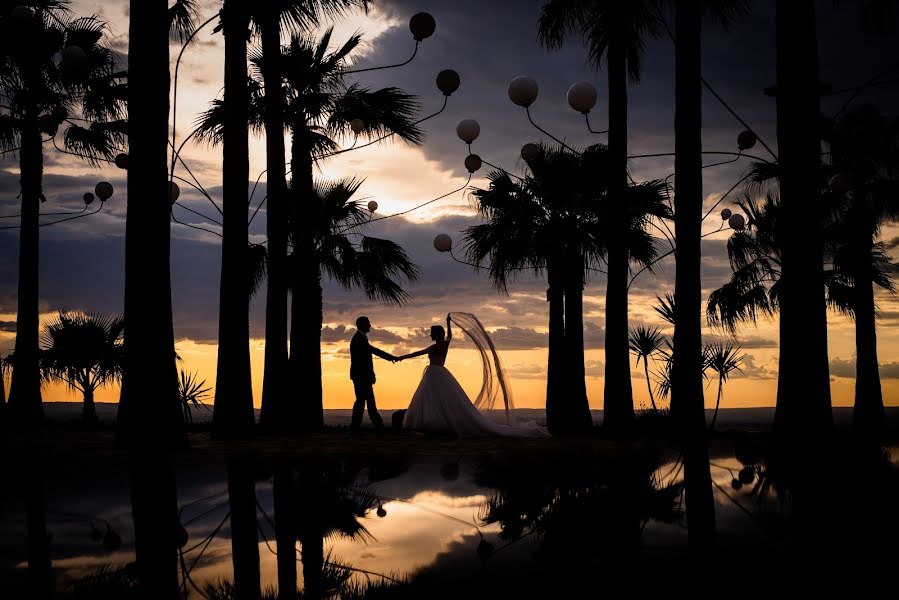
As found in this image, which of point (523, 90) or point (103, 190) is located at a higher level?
point (523, 90)

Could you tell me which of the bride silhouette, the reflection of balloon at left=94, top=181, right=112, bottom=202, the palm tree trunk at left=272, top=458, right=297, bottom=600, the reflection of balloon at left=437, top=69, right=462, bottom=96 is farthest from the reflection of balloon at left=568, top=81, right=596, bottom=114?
the reflection of balloon at left=94, top=181, right=112, bottom=202

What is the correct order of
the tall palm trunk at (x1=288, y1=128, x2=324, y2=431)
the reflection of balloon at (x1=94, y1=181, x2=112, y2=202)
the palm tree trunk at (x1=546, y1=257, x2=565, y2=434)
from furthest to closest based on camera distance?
the palm tree trunk at (x1=546, y1=257, x2=565, y2=434) < the reflection of balloon at (x1=94, y1=181, x2=112, y2=202) < the tall palm trunk at (x1=288, y1=128, x2=324, y2=431)

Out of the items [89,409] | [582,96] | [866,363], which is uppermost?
[582,96]

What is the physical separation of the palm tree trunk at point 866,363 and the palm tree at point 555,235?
7.83 metres

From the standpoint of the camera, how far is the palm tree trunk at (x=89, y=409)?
1850cm

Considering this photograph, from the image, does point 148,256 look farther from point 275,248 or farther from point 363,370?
point 275,248

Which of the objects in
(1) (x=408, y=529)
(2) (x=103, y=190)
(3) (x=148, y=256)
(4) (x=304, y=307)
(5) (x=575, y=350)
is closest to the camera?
(1) (x=408, y=529)

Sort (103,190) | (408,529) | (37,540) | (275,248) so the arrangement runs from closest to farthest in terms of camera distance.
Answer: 1. (37,540)
2. (408,529)
3. (275,248)
4. (103,190)

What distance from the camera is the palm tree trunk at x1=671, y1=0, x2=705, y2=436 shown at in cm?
1216

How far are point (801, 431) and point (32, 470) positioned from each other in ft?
30.2

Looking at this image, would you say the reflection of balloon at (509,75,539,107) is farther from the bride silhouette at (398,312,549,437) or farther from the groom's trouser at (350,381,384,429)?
the groom's trouser at (350,381,384,429)

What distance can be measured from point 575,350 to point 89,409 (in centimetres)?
1194

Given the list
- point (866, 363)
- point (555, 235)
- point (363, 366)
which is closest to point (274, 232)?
point (363, 366)

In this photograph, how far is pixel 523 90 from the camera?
42.7 ft
